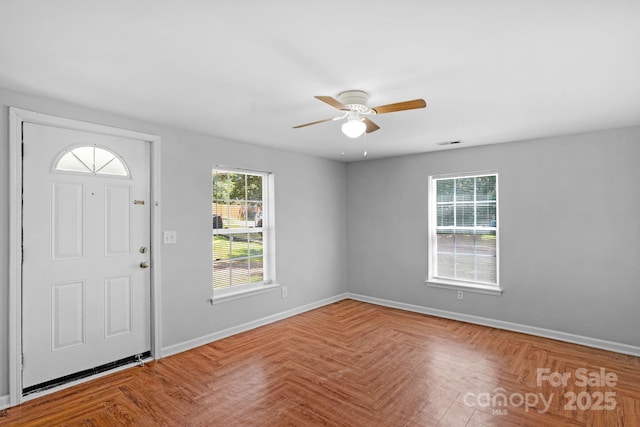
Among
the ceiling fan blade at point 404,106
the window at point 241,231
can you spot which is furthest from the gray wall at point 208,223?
the ceiling fan blade at point 404,106

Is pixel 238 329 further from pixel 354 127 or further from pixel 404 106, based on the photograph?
pixel 404 106

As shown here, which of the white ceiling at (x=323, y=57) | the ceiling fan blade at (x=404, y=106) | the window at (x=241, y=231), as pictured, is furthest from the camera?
the window at (x=241, y=231)

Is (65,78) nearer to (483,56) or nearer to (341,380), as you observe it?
(483,56)

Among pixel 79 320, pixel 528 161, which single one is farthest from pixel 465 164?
pixel 79 320

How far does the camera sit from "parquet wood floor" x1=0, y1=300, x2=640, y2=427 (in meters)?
2.42

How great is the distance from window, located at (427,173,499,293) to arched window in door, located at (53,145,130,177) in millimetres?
3941

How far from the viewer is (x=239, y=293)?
421cm

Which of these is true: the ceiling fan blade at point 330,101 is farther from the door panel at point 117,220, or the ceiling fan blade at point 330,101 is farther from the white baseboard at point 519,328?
the white baseboard at point 519,328

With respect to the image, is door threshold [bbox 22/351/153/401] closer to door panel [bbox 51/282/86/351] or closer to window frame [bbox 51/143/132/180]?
door panel [bbox 51/282/86/351]

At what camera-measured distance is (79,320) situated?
295cm

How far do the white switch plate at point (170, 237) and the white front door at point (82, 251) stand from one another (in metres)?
0.17

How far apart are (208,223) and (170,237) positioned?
1.58 ft

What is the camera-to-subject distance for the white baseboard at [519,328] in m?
3.60

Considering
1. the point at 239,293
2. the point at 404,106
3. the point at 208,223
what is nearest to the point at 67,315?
the point at 208,223
